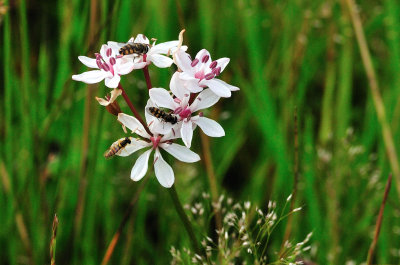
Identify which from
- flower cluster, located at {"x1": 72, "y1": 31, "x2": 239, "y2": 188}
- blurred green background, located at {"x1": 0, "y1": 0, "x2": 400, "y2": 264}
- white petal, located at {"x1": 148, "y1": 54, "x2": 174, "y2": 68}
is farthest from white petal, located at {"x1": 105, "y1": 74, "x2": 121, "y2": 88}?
blurred green background, located at {"x1": 0, "y1": 0, "x2": 400, "y2": 264}

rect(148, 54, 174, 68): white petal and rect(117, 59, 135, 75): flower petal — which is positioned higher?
rect(148, 54, 174, 68): white petal

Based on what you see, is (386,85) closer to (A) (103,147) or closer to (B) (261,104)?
(B) (261,104)

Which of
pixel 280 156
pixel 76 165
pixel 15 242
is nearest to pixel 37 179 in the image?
pixel 15 242

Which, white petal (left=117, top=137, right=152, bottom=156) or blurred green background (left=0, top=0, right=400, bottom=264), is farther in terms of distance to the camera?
blurred green background (left=0, top=0, right=400, bottom=264)

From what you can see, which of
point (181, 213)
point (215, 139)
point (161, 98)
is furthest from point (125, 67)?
point (215, 139)

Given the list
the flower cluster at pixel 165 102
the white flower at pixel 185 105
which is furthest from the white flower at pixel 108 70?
the white flower at pixel 185 105

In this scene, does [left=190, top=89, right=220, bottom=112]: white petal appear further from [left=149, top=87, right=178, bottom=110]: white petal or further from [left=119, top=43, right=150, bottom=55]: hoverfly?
[left=119, top=43, right=150, bottom=55]: hoverfly
